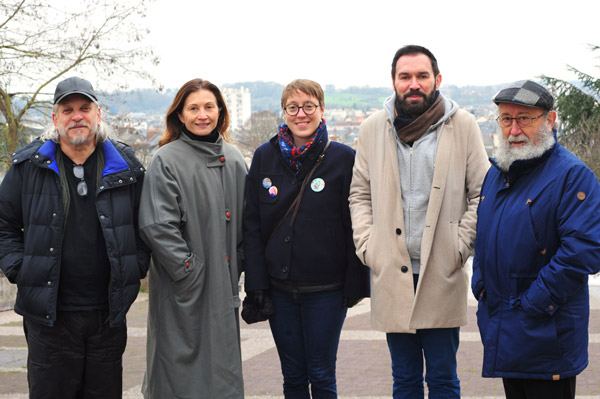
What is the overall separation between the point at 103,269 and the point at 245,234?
870mm

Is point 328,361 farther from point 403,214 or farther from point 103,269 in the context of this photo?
point 103,269

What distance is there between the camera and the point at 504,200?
3.57 metres

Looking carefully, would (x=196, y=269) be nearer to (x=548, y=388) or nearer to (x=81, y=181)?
(x=81, y=181)

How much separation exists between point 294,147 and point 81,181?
125 cm

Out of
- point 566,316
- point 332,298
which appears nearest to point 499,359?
point 566,316

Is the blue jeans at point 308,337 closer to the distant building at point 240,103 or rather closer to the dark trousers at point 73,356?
the dark trousers at point 73,356

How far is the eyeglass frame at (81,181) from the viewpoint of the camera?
4055 mm

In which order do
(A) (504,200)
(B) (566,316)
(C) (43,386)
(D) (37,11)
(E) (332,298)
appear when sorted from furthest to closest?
(D) (37,11), (E) (332,298), (C) (43,386), (A) (504,200), (B) (566,316)

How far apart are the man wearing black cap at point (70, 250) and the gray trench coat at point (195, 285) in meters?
0.29

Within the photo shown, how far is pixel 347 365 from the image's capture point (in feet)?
22.9

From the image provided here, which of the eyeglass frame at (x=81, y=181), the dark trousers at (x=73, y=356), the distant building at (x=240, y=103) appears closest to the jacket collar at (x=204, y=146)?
the eyeglass frame at (x=81, y=181)

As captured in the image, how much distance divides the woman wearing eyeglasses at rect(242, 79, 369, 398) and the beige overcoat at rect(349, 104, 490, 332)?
189 mm

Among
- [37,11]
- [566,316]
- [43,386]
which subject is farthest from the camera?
[37,11]

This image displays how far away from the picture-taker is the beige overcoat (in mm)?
4043
